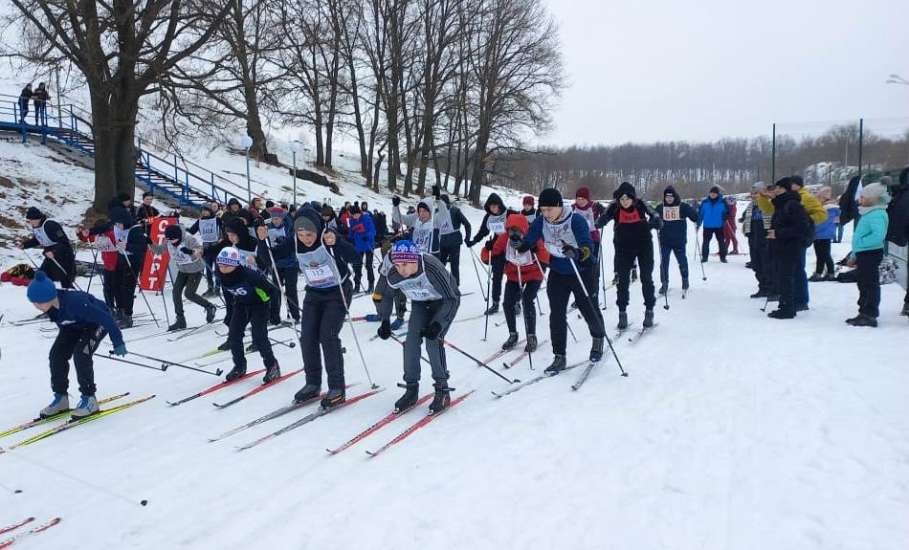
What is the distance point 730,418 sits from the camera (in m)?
4.95

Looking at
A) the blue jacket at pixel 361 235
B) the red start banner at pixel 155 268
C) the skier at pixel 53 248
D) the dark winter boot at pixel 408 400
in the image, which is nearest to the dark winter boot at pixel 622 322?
the dark winter boot at pixel 408 400

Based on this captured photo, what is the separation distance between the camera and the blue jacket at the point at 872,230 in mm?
7391

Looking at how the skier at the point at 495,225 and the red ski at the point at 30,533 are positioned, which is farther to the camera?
the skier at the point at 495,225

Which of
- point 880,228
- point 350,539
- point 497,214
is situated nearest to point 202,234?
point 497,214

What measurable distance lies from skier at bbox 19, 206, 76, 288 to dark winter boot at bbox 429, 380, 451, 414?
636 cm

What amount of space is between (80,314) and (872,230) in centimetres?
912

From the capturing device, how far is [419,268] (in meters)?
5.40

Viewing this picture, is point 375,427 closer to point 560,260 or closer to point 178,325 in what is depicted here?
point 560,260

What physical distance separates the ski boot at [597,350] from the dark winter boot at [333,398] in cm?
295

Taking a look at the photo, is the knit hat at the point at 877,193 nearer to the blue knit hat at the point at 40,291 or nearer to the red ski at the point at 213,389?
the red ski at the point at 213,389

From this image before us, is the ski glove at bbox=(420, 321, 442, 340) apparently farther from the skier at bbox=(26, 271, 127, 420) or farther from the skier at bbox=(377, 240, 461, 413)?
the skier at bbox=(26, 271, 127, 420)

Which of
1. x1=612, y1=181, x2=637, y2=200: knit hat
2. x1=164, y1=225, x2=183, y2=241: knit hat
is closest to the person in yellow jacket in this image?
x1=612, y1=181, x2=637, y2=200: knit hat

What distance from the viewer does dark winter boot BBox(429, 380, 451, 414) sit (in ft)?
18.2

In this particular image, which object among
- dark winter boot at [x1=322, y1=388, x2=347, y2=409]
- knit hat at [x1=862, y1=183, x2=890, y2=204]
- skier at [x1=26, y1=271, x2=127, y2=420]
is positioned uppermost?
knit hat at [x1=862, y1=183, x2=890, y2=204]
